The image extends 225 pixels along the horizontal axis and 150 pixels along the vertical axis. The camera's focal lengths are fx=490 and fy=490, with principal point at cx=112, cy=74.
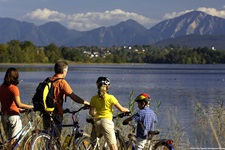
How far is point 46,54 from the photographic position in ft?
520

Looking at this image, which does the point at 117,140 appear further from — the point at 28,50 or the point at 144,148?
the point at 28,50

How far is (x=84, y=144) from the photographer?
22.4 ft

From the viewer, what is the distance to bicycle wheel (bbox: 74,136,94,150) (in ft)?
22.1

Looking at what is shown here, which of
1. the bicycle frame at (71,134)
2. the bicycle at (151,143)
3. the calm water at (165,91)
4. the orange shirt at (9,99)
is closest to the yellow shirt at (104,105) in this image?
the bicycle frame at (71,134)

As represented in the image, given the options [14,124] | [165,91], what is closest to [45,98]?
[14,124]

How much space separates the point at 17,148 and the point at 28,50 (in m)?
146

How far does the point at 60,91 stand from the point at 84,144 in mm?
887

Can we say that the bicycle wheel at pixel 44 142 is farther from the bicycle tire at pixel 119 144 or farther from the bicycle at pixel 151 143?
the bicycle at pixel 151 143

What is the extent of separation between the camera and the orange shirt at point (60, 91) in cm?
713

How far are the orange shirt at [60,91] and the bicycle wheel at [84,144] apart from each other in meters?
0.64

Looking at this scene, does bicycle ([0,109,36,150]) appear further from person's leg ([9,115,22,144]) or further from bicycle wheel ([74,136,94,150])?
bicycle wheel ([74,136,94,150])

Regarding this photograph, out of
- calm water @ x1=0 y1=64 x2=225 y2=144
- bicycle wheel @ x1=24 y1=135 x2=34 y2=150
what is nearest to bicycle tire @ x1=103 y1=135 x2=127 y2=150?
bicycle wheel @ x1=24 y1=135 x2=34 y2=150

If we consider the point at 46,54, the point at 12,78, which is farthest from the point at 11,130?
the point at 46,54

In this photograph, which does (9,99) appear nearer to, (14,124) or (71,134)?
(14,124)
